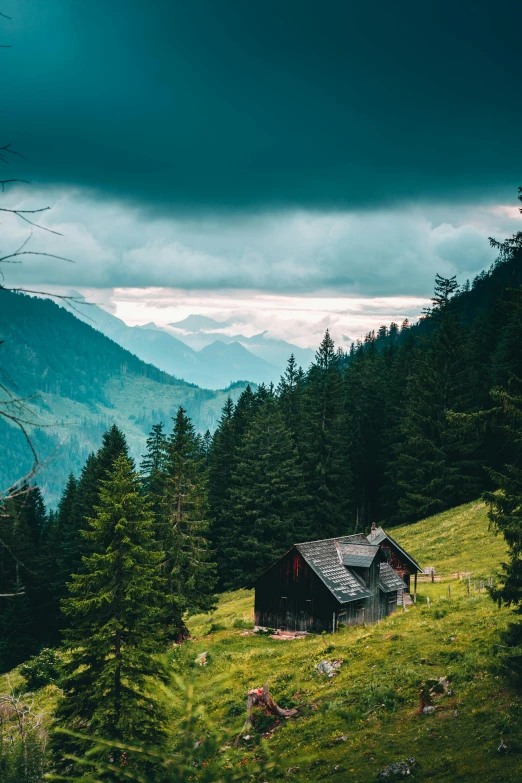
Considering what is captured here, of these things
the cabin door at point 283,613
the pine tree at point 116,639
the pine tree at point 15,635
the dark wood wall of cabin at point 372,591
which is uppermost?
the pine tree at point 116,639

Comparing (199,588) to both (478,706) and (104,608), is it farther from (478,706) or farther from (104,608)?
(478,706)

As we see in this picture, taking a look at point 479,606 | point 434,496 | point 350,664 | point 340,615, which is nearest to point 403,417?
point 434,496

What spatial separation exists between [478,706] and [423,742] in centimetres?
207

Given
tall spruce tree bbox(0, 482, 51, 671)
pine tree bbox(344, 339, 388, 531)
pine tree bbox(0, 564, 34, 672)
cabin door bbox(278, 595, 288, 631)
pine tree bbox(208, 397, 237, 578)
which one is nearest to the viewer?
cabin door bbox(278, 595, 288, 631)

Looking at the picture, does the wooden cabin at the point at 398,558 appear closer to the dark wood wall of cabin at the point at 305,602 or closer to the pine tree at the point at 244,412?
the dark wood wall of cabin at the point at 305,602

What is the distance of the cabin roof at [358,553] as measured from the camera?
39.6 m

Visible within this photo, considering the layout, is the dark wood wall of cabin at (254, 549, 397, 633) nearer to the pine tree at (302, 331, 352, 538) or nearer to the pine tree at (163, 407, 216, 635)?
the pine tree at (163, 407, 216, 635)

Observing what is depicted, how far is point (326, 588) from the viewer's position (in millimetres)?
37562

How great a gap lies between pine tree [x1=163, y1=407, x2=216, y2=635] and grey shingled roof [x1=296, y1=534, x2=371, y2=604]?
21.9 ft

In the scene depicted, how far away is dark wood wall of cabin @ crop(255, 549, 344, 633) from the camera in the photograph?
3762 cm

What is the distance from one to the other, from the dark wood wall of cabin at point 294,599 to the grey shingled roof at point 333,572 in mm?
342

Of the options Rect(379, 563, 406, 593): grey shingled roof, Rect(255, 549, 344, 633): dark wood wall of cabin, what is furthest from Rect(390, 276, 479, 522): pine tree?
Rect(255, 549, 344, 633): dark wood wall of cabin

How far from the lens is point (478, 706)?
17.4 meters

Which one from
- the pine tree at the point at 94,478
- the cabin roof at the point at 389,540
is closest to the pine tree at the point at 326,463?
the cabin roof at the point at 389,540
